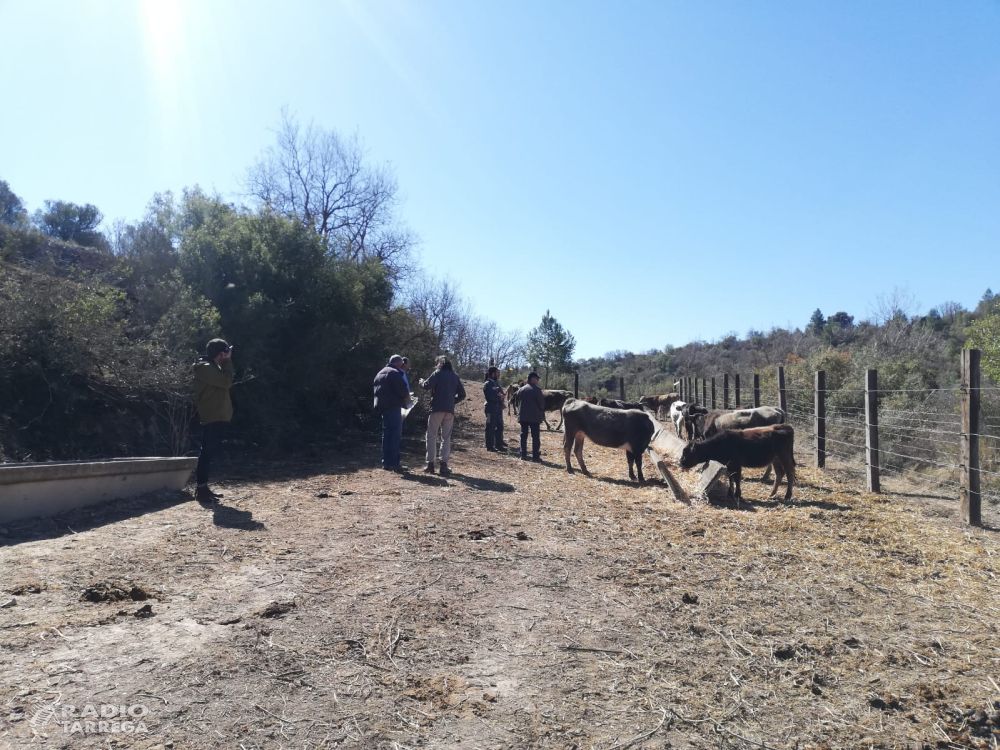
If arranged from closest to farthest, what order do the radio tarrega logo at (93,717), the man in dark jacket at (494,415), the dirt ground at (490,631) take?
the radio tarrega logo at (93,717) → the dirt ground at (490,631) → the man in dark jacket at (494,415)

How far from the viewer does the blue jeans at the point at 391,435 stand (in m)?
10.7

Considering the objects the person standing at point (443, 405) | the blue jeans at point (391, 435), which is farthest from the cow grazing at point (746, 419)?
the blue jeans at point (391, 435)

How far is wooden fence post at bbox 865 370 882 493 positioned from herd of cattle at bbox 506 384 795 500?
1.16 meters

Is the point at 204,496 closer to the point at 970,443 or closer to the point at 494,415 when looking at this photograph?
the point at 494,415

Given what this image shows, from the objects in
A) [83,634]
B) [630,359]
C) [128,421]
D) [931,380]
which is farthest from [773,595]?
[630,359]

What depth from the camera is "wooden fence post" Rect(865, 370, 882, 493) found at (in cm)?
980

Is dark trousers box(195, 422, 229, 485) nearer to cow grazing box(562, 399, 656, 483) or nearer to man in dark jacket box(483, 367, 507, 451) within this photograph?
cow grazing box(562, 399, 656, 483)

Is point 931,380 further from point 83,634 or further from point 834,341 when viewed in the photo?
point 834,341

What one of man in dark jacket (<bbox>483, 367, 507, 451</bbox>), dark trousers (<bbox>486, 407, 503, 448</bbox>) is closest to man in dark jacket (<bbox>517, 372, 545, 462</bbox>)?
man in dark jacket (<bbox>483, 367, 507, 451</bbox>)

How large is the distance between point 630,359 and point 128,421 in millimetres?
82825

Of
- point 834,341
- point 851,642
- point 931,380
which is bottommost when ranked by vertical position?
point 851,642

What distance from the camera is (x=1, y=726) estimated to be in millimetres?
2842

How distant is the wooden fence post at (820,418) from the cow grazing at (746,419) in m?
0.64

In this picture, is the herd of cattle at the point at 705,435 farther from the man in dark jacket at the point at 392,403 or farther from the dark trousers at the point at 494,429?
the man in dark jacket at the point at 392,403
